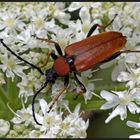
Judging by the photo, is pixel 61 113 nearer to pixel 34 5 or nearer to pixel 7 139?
pixel 7 139

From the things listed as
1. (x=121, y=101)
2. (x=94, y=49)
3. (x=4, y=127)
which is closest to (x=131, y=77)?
(x=121, y=101)

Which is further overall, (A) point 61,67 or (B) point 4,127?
(A) point 61,67

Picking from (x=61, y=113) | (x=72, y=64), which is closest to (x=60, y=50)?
(x=72, y=64)

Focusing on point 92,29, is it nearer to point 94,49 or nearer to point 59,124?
point 94,49

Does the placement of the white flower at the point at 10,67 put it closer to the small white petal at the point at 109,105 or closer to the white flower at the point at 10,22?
the white flower at the point at 10,22

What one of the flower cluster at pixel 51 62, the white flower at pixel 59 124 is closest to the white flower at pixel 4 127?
the flower cluster at pixel 51 62

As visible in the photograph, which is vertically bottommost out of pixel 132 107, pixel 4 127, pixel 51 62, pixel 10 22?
pixel 132 107
